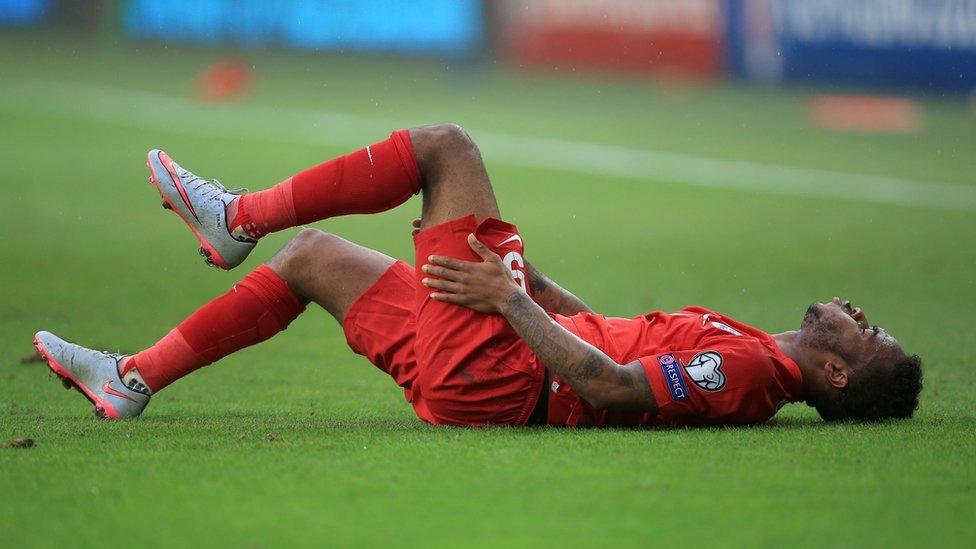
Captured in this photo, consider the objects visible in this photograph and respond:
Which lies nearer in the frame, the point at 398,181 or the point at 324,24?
the point at 398,181

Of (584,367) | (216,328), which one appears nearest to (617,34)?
(216,328)

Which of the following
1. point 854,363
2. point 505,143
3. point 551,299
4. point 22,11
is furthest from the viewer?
point 22,11

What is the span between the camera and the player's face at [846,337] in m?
4.86

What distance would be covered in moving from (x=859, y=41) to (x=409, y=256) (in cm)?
1413

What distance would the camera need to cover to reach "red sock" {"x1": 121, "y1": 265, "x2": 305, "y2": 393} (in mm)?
5055

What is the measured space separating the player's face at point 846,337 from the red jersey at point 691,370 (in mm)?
136

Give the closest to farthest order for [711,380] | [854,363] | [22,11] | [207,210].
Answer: [711,380] → [854,363] → [207,210] → [22,11]

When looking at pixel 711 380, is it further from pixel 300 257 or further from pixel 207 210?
pixel 207 210

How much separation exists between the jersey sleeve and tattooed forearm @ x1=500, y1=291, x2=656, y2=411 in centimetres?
6

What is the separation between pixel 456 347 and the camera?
478 centimetres

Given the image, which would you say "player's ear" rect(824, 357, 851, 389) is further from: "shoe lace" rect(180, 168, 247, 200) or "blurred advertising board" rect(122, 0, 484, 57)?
"blurred advertising board" rect(122, 0, 484, 57)

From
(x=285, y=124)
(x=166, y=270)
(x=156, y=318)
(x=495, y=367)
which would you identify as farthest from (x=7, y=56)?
(x=495, y=367)

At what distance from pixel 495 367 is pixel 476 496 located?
3.05 ft

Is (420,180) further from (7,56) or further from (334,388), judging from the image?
(7,56)
